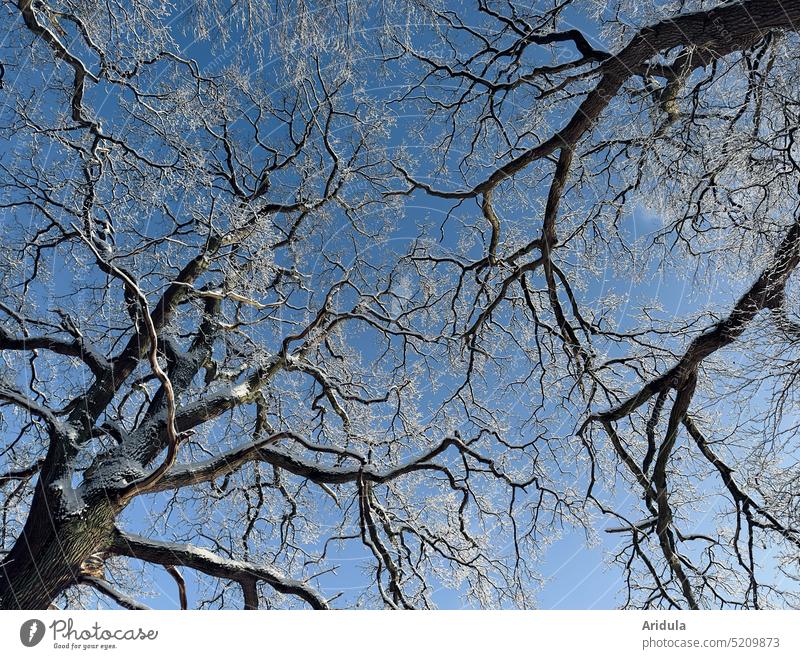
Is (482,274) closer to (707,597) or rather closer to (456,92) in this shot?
(456,92)

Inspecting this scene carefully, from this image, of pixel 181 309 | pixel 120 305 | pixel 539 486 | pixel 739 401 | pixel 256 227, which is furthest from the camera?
pixel 181 309

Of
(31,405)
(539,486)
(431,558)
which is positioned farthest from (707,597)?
(31,405)

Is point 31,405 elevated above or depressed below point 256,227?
below

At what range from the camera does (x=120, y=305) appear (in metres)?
6.72
